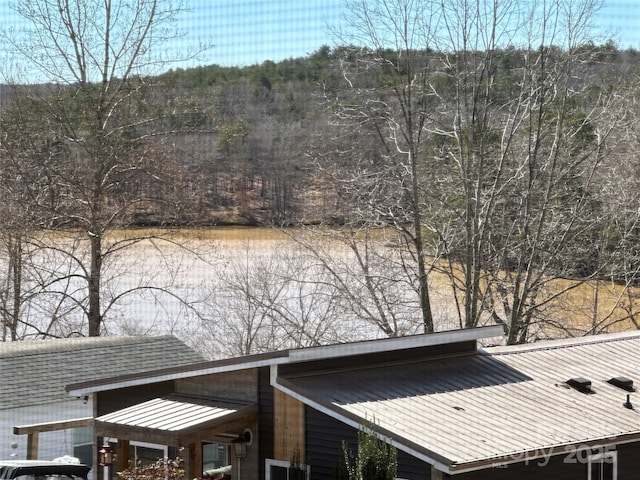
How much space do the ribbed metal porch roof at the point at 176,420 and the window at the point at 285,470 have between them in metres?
0.29

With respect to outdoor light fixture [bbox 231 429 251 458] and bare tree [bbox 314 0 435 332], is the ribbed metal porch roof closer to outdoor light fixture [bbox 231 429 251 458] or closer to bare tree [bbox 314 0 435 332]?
outdoor light fixture [bbox 231 429 251 458]

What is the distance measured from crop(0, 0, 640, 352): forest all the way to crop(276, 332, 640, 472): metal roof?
15.7ft

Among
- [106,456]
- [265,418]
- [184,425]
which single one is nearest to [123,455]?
[106,456]

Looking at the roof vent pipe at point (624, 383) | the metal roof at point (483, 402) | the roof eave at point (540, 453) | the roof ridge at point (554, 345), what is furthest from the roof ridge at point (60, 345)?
the roof eave at point (540, 453)

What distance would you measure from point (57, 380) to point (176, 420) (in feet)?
7.99

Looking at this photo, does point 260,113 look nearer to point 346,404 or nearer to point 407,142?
point 407,142

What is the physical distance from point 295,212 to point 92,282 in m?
2.79

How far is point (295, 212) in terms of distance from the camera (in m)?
12.6

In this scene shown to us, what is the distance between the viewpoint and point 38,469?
5.43 metres

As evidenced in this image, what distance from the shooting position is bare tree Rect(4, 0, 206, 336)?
1234cm

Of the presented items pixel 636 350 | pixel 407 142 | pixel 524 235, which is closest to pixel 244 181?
pixel 407 142

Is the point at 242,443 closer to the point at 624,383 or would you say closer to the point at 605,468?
the point at 605,468

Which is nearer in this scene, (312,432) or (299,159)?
(312,432)

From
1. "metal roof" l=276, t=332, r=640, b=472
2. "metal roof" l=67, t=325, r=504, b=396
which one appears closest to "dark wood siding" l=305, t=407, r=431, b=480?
"metal roof" l=276, t=332, r=640, b=472
